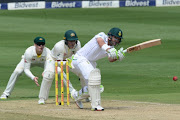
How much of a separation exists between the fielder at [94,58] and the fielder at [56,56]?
0.72 m

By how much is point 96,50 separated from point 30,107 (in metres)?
1.67

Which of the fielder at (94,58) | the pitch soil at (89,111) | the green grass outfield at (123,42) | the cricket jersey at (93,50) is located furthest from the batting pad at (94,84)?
the green grass outfield at (123,42)

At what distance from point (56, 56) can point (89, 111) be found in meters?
2.23

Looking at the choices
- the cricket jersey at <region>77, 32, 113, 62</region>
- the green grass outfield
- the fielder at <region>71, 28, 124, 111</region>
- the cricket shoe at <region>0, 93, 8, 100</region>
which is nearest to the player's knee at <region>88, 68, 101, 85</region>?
the fielder at <region>71, 28, 124, 111</region>

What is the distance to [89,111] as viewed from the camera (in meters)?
10.4

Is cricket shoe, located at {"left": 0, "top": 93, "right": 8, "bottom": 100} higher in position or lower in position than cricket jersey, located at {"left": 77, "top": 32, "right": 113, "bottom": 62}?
lower

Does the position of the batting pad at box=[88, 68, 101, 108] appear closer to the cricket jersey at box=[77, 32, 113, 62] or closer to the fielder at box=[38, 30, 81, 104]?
the cricket jersey at box=[77, 32, 113, 62]

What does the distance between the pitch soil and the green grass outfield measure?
1.04m

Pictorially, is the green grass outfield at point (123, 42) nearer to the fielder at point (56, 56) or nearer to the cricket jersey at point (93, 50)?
the fielder at point (56, 56)

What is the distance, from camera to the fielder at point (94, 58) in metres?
10.2

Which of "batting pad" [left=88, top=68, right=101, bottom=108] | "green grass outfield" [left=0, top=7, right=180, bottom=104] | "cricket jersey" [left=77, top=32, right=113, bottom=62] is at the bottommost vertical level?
"green grass outfield" [left=0, top=7, right=180, bottom=104]

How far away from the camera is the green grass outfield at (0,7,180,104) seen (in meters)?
14.5

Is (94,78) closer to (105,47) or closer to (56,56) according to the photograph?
(105,47)

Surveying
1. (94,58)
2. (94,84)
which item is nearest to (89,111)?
(94,84)
